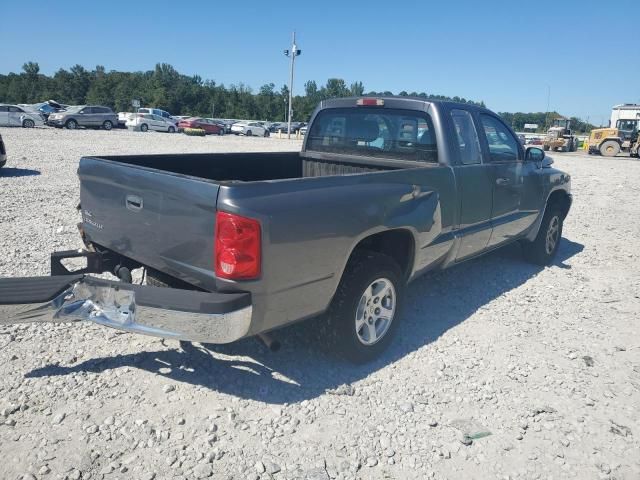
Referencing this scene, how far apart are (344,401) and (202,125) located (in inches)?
1673

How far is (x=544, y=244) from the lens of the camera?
6363 mm

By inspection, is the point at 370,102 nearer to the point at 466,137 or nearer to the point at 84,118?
the point at 466,137

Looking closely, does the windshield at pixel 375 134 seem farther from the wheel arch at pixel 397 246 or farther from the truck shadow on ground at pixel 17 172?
the truck shadow on ground at pixel 17 172

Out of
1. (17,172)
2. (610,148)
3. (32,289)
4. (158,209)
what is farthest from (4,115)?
(610,148)

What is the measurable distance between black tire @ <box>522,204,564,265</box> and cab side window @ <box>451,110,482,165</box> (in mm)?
2052

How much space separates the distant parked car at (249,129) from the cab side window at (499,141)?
44.2m

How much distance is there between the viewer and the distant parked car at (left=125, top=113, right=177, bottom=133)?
36.7m

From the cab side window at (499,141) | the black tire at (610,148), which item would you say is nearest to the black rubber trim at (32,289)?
the cab side window at (499,141)

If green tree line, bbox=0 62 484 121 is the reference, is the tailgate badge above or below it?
below

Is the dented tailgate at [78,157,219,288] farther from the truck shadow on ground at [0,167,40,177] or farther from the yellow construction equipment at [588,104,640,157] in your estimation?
the yellow construction equipment at [588,104,640,157]

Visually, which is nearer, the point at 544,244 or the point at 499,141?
the point at 499,141

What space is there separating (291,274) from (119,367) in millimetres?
1517

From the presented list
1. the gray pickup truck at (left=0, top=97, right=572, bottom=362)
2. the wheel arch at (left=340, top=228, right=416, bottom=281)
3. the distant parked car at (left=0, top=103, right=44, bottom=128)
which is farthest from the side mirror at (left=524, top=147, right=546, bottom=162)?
the distant parked car at (left=0, top=103, right=44, bottom=128)

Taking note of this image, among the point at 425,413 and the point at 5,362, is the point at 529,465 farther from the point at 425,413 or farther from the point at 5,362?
the point at 5,362
